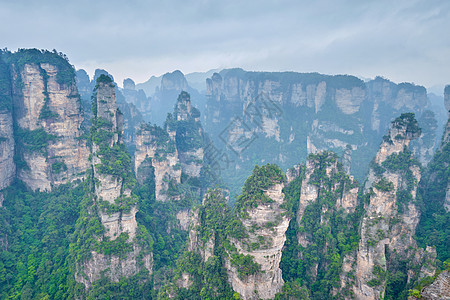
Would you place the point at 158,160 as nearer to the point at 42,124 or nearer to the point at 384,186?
the point at 42,124

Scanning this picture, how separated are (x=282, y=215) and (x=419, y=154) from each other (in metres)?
57.7

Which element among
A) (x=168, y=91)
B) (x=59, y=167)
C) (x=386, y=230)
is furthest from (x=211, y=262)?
(x=168, y=91)

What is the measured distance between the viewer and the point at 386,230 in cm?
2175

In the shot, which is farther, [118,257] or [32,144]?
[32,144]

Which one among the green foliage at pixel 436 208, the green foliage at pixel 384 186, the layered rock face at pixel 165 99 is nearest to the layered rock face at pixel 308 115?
the green foliage at pixel 436 208

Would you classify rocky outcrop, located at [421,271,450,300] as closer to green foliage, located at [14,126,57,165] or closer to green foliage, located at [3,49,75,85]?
green foliage, located at [14,126,57,165]

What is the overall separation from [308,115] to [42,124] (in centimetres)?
7212

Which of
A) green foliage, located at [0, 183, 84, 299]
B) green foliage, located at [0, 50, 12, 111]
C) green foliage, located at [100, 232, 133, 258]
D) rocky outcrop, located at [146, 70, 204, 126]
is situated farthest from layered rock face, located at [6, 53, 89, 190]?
rocky outcrop, located at [146, 70, 204, 126]

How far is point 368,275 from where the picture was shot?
20562 millimetres

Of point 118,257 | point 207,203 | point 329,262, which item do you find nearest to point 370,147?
point 329,262

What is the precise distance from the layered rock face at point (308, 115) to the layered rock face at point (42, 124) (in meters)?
44.3

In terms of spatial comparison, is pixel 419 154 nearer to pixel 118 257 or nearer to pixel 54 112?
pixel 118 257

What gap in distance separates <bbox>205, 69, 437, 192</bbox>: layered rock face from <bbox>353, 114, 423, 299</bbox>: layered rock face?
125 feet

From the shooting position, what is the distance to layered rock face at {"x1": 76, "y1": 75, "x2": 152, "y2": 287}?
26.6m
